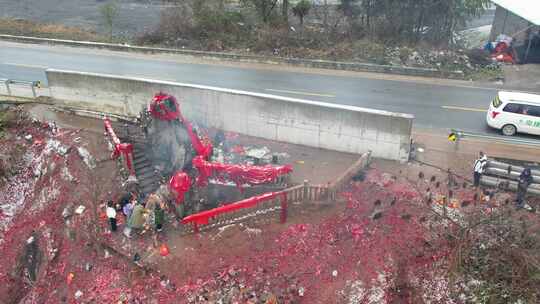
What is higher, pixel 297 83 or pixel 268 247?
pixel 297 83

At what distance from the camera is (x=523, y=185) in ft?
40.3

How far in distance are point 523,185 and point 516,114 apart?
487cm

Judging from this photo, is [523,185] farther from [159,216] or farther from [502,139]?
[159,216]

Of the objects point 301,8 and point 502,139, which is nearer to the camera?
point 502,139

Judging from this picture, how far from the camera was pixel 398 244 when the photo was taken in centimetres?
1143

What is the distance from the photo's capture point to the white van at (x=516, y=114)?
1589 cm

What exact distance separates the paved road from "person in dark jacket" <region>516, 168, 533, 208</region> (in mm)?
5030

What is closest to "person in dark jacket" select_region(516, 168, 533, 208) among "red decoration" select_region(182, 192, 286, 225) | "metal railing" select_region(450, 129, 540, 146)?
"metal railing" select_region(450, 129, 540, 146)

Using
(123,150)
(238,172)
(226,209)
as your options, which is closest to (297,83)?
→ (238,172)

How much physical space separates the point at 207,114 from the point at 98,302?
811 cm

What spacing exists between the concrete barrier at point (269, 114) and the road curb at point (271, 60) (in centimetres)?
964

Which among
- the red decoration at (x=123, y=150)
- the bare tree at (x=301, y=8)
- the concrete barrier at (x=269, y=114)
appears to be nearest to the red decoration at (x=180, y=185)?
the red decoration at (x=123, y=150)

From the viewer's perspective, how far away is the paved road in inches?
737

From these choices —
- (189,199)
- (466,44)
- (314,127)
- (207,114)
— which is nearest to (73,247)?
(189,199)
